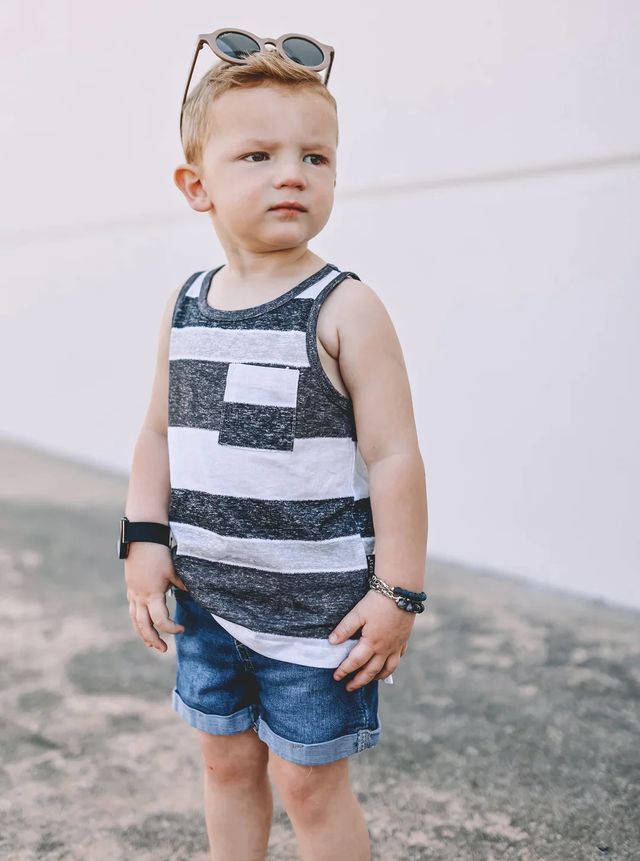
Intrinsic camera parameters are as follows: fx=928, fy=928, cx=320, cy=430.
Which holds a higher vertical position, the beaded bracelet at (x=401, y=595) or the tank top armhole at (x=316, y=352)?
the tank top armhole at (x=316, y=352)

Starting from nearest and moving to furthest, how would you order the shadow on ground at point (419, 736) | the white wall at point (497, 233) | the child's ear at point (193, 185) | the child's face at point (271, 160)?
the child's face at point (271, 160) < the child's ear at point (193, 185) < the shadow on ground at point (419, 736) < the white wall at point (497, 233)

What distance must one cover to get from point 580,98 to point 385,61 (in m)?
0.80

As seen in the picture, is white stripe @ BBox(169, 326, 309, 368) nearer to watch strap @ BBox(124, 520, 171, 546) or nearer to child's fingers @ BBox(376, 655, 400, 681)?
watch strap @ BBox(124, 520, 171, 546)

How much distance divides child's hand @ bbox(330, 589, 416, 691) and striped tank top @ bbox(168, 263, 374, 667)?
2 cm

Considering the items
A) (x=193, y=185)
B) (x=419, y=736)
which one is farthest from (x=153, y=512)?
(x=419, y=736)

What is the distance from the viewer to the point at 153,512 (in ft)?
4.93

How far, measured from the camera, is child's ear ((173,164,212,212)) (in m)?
1.41

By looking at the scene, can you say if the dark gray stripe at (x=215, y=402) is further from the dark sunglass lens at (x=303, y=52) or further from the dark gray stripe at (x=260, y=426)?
the dark sunglass lens at (x=303, y=52)

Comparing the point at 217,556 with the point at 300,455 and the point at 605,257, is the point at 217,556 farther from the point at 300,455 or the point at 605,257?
the point at 605,257

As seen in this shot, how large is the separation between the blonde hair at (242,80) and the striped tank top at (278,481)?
0.26 metres

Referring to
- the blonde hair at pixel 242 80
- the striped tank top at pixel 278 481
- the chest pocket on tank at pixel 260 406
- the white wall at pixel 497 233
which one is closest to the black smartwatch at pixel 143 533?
the striped tank top at pixel 278 481

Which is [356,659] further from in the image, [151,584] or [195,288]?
[195,288]

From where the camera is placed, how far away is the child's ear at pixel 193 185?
1410 millimetres

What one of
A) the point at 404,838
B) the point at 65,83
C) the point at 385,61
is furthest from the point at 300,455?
the point at 65,83
